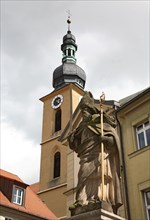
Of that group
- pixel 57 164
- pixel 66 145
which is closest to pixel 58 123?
pixel 57 164

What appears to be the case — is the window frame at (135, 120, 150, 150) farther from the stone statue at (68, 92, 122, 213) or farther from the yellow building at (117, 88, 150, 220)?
the stone statue at (68, 92, 122, 213)

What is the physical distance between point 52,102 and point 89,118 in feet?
108

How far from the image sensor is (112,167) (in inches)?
238

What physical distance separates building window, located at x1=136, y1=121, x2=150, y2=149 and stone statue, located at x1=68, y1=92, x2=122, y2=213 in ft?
23.5

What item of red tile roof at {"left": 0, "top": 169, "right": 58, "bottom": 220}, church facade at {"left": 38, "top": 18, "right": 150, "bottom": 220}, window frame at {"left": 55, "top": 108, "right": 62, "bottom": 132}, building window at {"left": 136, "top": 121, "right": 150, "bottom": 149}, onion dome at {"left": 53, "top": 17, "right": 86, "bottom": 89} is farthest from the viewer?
onion dome at {"left": 53, "top": 17, "right": 86, "bottom": 89}

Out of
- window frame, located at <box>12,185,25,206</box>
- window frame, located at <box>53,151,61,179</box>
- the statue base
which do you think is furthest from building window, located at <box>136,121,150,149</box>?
window frame, located at <box>53,151,61,179</box>

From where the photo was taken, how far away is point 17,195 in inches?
759

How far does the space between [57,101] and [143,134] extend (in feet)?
83.3

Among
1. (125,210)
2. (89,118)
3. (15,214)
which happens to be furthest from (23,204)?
(89,118)

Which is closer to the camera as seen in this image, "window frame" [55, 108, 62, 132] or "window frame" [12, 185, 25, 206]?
"window frame" [12, 185, 25, 206]

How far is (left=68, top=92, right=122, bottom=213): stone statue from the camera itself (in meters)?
5.71

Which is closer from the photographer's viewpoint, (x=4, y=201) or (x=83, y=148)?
(x=83, y=148)

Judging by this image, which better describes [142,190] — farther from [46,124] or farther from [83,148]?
[46,124]

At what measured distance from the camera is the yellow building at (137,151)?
40.8 feet
